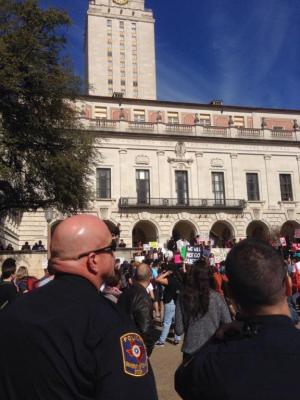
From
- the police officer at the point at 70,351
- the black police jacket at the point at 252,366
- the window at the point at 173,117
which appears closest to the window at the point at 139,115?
the window at the point at 173,117

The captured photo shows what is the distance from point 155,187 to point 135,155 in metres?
3.32

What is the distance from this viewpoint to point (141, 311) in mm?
5188

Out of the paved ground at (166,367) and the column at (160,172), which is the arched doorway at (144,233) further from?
the paved ground at (166,367)

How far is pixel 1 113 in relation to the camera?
64.0 ft

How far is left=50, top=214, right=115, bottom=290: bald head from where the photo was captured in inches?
82.9

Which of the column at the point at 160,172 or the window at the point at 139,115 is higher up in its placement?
the window at the point at 139,115

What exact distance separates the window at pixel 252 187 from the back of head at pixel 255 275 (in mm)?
39970

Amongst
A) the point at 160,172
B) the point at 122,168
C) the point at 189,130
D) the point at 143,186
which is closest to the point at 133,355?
the point at 122,168

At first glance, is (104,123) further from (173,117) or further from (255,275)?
(255,275)

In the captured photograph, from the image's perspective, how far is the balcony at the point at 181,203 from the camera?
37625mm

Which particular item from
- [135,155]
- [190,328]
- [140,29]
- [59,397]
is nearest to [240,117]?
[135,155]

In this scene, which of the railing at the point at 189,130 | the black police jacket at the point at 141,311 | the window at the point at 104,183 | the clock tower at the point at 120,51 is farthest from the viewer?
the clock tower at the point at 120,51

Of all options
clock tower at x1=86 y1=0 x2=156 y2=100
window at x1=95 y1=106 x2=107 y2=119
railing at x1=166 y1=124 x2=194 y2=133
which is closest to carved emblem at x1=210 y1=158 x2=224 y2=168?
railing at x1=166 y1=124 x2=194 y2=133

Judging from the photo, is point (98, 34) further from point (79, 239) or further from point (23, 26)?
point (79, 239)
